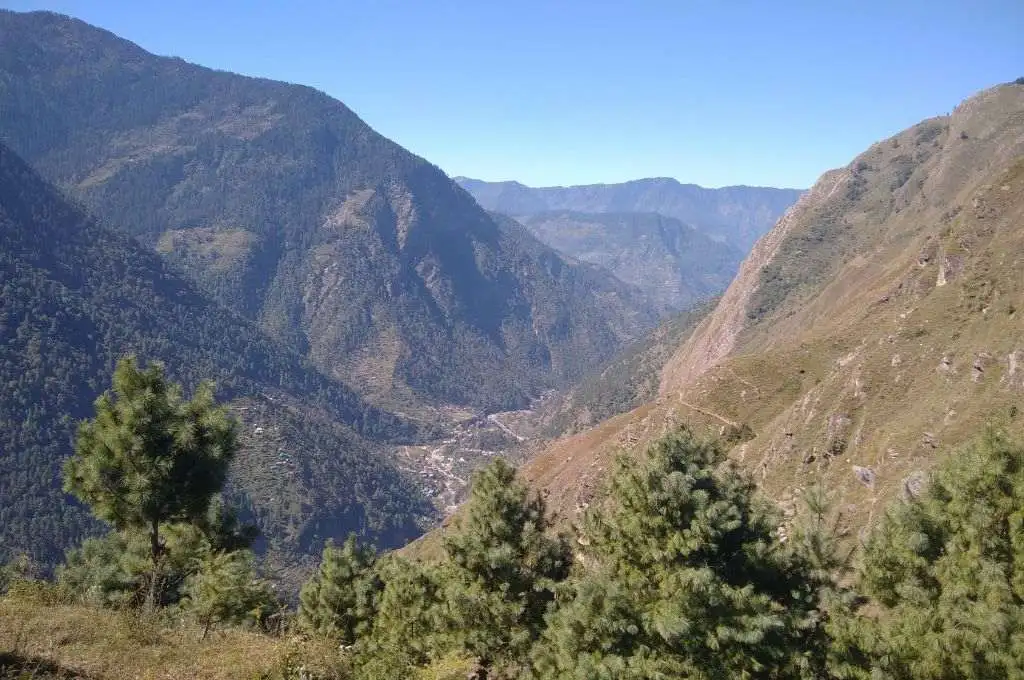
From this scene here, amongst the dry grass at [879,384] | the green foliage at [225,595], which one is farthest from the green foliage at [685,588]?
the green foliage at [225,595]

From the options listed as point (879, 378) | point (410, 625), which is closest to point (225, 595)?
point (410, 625)

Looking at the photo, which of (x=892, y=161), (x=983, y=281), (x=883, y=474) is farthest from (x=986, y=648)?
(x=892, y=161)

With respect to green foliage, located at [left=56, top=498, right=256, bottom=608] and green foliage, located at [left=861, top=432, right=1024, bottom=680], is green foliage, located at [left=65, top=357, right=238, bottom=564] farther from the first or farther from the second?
green foliage, located at [left=861, top=432, right=1024, bottom=680]

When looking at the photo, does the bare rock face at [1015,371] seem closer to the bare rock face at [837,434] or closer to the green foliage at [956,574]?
the bare rock face at [837,434]

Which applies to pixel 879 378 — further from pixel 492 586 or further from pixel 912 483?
pixel 492 586

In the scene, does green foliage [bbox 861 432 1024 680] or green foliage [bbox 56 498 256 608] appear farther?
green foliage [bbox 56 498 256 608]

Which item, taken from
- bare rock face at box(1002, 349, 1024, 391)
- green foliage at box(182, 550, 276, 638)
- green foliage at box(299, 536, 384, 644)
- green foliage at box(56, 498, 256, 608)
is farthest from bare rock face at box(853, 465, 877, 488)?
green foliage at box(182, 550, 276, 638)

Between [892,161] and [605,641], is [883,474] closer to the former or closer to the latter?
[605,641]
